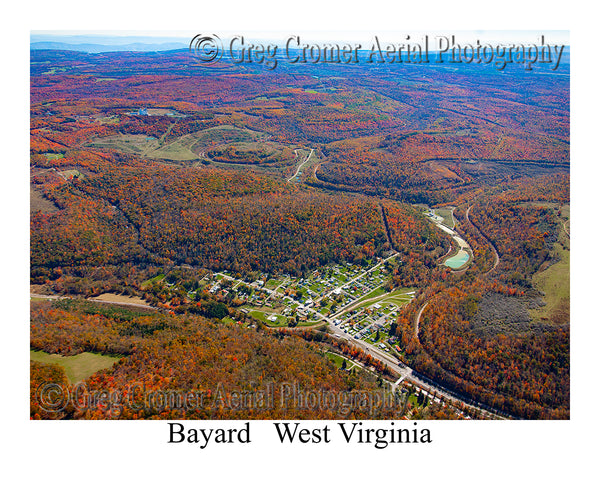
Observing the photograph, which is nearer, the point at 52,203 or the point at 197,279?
the point at 197,279

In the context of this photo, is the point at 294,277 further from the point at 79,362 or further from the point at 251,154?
the point at 251,154

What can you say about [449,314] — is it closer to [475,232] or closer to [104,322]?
[475,232]

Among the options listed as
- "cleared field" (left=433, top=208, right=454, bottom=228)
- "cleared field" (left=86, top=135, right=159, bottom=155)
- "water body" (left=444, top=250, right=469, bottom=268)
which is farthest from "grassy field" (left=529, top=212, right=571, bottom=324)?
"cleared field" (left=86, top=135, right=159, bottom=155)

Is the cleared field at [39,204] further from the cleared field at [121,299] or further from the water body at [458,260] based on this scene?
the water body at [458,260]

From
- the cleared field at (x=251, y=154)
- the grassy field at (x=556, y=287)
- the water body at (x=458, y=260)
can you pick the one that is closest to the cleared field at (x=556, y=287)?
the grassy field at (x=556, y=287)

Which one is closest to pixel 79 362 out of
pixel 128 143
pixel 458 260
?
pixel 458 260

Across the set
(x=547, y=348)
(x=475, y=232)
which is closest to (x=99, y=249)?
(x=547, y=348)
